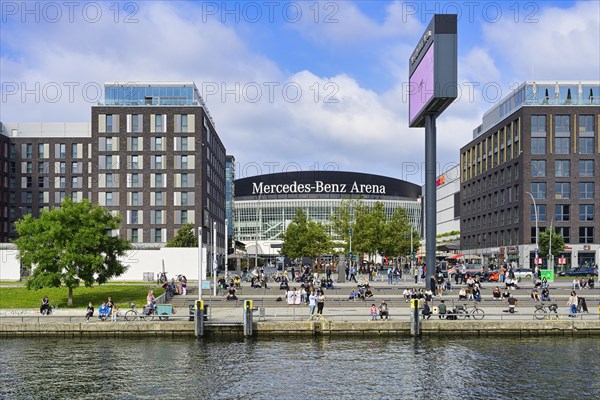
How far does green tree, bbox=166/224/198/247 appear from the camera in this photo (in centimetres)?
10612

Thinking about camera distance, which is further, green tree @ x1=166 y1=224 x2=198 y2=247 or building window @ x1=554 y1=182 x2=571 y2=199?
building window @ x1=554 y1=182 x2=571 y2=199

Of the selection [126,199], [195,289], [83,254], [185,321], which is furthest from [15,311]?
[126,199]

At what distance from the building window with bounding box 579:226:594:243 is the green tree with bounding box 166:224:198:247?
5639 cm

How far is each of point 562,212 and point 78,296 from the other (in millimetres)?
75128

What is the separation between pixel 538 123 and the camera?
363 ft

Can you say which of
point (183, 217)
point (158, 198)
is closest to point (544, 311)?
point (183, 217)

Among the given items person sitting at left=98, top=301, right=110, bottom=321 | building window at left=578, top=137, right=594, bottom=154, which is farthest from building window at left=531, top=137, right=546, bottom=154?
person sitting at left=98, top=301, right=110, bottom=321

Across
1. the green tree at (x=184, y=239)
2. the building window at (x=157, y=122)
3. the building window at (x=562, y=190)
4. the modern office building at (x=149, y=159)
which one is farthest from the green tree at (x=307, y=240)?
the building window at (x=562, y=190)

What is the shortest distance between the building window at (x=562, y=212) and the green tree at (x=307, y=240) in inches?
1318

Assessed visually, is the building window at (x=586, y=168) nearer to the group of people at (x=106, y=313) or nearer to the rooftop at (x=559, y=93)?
the rooftop at (x=559, y=93)

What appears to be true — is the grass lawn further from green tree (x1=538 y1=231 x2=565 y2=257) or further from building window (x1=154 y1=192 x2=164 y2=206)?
green tree (x1=538 y1=231 x2=565 y2=257)

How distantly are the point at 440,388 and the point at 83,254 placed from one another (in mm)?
34657

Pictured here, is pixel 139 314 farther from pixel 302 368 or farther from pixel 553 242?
pixel 553 242

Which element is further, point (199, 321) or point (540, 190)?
point (540, 190)
